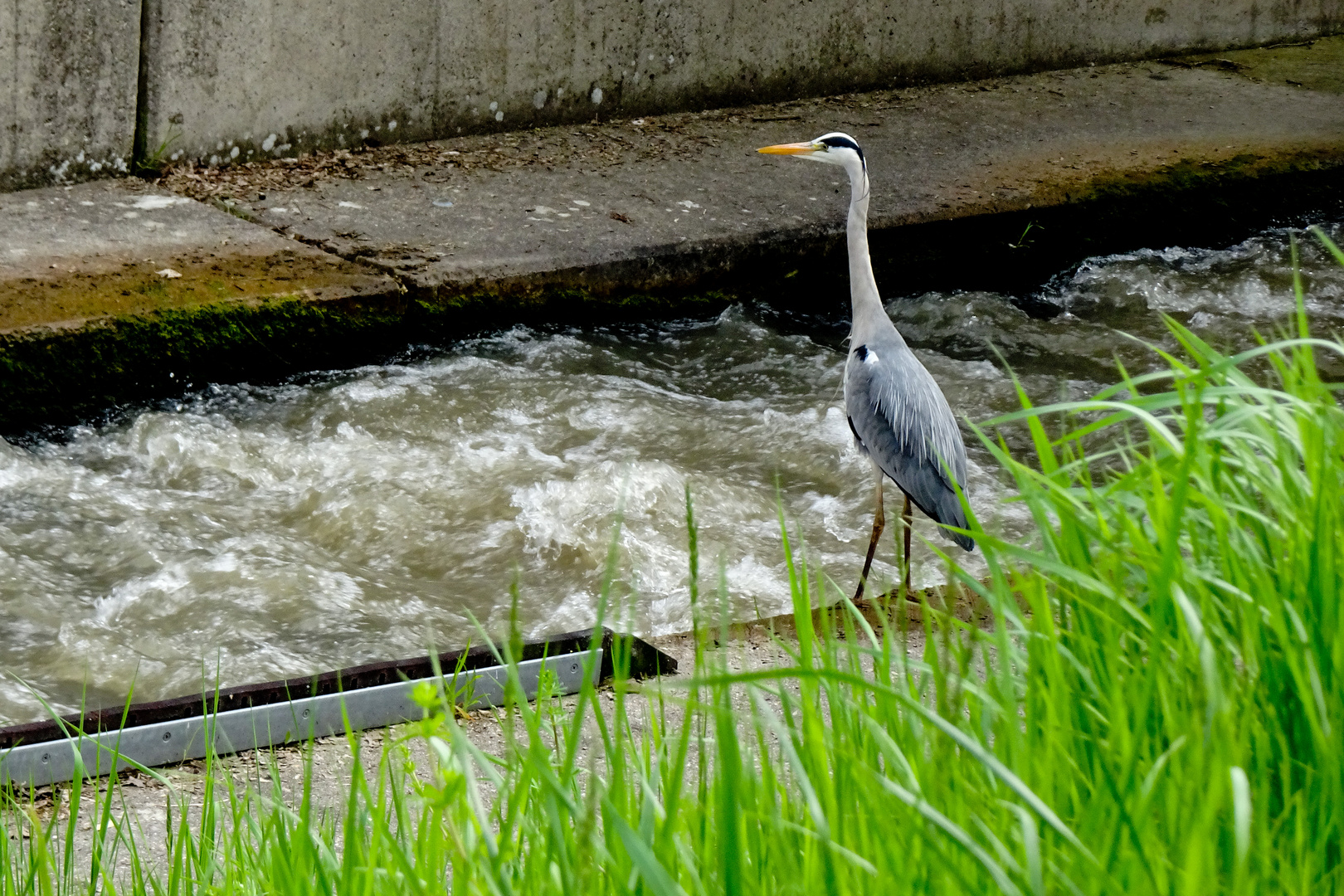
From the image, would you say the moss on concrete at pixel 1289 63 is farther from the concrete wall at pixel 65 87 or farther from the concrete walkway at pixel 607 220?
the concrete wall at pixel 65 87

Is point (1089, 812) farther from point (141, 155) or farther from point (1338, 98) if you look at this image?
point (1338, 98)

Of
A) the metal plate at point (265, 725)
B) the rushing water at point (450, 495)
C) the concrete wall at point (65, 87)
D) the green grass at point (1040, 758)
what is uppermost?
the concrete wall at point (65, 87)

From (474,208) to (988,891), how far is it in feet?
13.7

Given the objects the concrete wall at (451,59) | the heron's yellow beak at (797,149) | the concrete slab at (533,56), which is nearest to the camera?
the heron's yellow beak at (797,149)

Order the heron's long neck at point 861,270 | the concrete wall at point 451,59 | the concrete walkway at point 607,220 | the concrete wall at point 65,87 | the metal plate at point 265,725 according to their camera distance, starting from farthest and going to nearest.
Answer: the concrete wall at point 451,59 < the concrete wall at point 65,87 < the concrete walkway at point 607,220 < the heron's long neck at point 861,270 < the metal plate at point 265,725

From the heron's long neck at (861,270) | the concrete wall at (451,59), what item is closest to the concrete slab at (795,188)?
the concrete wall at (451,59)

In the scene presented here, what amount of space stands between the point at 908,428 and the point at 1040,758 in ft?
7.58

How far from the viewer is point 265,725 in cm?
244

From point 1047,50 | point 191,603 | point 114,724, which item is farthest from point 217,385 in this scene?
point 1047,50

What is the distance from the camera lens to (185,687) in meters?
3.34

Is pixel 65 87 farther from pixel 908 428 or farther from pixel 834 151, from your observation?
pixel 908 428

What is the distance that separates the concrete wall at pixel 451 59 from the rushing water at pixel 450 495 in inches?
45.4

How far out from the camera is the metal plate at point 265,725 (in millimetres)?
2270

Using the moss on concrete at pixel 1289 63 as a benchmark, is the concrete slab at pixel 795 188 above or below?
below
